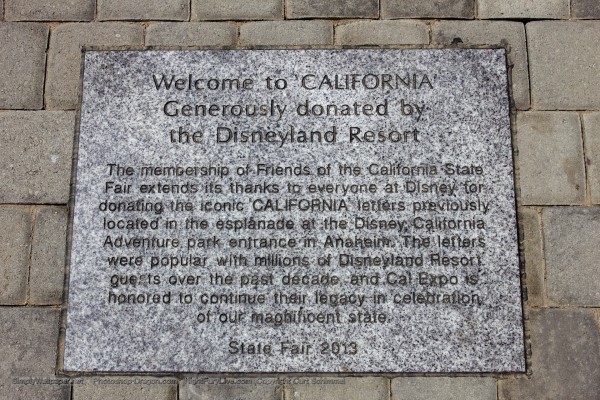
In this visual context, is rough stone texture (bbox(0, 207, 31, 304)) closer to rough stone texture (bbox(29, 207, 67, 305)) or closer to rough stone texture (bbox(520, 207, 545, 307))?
rough stone texture (bbox(29, 207, 67, 305))

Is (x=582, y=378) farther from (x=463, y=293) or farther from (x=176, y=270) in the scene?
(x=176, y=270)

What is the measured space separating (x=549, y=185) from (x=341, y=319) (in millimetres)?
1157

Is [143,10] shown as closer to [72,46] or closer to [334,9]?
[72,46]

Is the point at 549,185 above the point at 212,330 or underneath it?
above

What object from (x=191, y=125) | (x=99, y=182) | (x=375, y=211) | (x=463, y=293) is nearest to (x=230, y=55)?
(x=191, y=125)

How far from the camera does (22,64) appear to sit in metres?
2.63

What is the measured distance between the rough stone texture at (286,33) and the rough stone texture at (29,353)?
62.5 inches

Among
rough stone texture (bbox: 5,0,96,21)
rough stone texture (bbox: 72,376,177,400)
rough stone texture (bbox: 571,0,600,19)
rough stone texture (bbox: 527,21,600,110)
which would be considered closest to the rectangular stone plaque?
rough stone texture (bbox: 72,376,177,400)

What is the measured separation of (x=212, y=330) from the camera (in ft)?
7.68

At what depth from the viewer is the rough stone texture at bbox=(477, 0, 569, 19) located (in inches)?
105

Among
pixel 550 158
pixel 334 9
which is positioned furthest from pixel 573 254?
pixel 334 9

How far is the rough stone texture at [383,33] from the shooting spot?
2.62 meters

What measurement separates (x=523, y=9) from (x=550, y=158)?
2.54 ft

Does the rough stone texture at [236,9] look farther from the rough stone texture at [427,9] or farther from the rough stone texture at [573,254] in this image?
the rough stone texture at [573,254]
